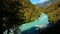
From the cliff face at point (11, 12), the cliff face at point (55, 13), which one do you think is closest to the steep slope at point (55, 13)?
the cliff face at point (55, 13)

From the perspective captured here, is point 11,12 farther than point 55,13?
No

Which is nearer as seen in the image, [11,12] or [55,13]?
[11,12]

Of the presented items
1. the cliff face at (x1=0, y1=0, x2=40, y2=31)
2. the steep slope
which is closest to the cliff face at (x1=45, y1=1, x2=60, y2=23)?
the steep slope

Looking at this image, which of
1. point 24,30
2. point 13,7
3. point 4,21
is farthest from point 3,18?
point 24,30

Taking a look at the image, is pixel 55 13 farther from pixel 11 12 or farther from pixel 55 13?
pixel 11 12

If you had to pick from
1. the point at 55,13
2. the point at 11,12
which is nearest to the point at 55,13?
the point at 55,13

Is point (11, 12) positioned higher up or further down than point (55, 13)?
higher up

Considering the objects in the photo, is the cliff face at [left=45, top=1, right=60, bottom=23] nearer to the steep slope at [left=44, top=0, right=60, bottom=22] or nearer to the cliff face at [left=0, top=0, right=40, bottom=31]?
the steep slope at [left=44, top=0, right=60, bottom=22]

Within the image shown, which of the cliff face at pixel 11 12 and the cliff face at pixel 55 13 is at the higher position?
the cliff face at pixel 11 12

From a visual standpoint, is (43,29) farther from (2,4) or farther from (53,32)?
(2,4)

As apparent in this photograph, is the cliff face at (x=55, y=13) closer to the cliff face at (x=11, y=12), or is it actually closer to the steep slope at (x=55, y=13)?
the steep slope at (x=55, y=13)

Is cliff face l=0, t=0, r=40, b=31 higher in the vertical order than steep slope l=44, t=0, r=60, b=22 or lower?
higher
